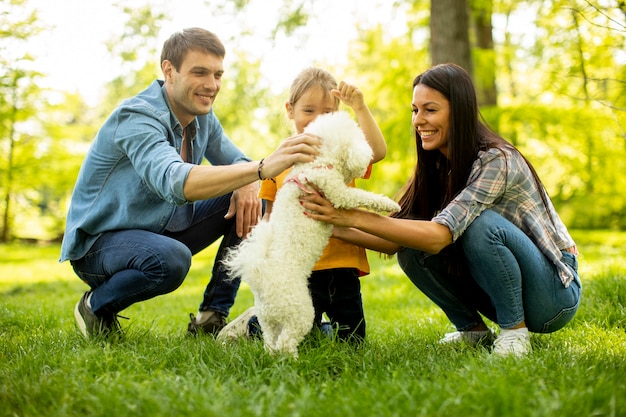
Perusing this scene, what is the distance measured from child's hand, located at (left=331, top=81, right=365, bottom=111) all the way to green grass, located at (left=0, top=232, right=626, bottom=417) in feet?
4.17

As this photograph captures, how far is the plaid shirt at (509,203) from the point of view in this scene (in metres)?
2.78

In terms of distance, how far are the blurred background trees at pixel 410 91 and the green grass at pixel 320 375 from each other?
171 centimetres

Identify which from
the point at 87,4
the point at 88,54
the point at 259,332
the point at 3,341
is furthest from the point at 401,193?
the point at 88,54

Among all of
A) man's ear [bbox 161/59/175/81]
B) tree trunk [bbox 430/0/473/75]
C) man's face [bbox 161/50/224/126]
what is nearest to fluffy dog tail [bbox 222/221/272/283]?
man's face [bbox 161/50/224/126]

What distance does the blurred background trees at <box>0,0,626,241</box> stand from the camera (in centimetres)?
776

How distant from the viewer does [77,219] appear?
332 cm

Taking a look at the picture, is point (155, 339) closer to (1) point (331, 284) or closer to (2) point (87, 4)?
(1) point (331, 284)

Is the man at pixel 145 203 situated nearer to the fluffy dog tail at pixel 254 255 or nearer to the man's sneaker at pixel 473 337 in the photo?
the fluffy dog tail at pixel 254 255

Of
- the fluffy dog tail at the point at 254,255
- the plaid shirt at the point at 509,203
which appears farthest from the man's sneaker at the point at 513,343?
the fluffy dog tail at the point at 254,255

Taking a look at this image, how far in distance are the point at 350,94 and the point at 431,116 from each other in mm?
476

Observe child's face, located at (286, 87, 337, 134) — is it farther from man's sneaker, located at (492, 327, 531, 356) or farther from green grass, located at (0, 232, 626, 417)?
man's sneaker, located at (492, 327, 531, 356)

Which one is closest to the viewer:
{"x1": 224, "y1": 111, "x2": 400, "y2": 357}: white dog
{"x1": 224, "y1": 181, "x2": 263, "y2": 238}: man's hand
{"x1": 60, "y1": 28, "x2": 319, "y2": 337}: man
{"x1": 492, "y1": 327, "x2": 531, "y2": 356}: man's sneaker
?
{"x1": 224, "y1": 111, "x2": 400, "y2": 357}: white dog

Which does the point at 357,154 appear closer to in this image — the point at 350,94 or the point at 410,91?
the point at 350,94

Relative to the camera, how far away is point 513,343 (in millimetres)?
2783
